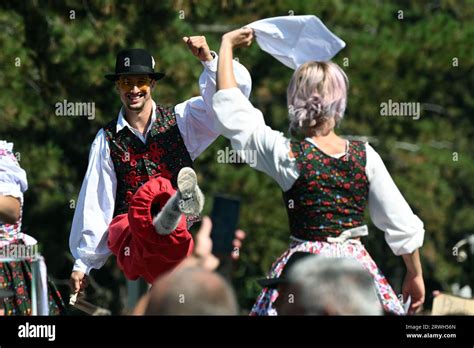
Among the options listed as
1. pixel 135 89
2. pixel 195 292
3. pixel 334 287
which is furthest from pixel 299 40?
pixel 195 292

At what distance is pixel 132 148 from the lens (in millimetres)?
6438

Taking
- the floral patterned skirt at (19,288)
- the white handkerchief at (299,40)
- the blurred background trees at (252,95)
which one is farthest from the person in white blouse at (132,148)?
the blurred background trees at (252,95)

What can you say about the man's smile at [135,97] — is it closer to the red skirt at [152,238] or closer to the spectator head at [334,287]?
the red skirt at [152,238]

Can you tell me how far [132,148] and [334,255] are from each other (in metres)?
1.59

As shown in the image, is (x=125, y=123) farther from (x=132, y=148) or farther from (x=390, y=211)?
(x=390, y=211)

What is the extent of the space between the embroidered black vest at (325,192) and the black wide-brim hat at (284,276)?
0.13m

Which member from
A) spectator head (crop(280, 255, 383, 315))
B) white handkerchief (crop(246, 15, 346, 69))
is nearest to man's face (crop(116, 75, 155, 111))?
white handkerchief (crop(246, 15, 346, 69))

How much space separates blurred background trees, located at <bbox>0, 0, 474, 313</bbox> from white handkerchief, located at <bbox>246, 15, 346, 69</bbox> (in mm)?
5736

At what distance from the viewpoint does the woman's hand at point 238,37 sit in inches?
209

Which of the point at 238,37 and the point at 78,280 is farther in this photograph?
the point at 78,280

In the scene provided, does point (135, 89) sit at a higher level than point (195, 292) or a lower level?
higher

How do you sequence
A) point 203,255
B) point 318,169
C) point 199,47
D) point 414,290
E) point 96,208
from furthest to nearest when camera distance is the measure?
point 96,208
point 199,47
point 414,290
point 318,169
point 203,255

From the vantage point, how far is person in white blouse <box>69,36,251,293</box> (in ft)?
21.1
